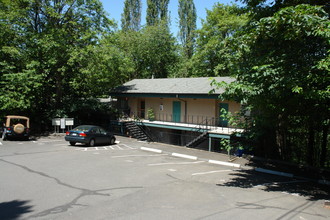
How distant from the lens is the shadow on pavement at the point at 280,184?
927 centimetres

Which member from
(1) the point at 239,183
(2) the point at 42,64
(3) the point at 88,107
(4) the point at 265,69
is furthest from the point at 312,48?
(3) the point at 88,107

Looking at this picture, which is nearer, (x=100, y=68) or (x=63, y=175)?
(x=63, y=175)

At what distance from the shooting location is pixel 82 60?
2341 centimetres

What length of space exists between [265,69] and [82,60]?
732 inches

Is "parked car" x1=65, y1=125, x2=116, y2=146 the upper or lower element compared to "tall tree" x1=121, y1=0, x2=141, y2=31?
lower

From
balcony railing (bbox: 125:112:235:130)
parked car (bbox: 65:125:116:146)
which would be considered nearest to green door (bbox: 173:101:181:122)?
balcony railing (bbox: 125:112:235:130)

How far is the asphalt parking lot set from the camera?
6582 mm

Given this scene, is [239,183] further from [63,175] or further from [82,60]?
[82,60]

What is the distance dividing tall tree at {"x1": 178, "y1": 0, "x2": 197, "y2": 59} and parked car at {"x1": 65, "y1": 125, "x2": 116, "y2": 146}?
31.0 metres

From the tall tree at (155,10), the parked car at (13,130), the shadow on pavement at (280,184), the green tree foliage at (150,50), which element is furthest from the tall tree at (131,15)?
the shadow on pavement at (280,184)

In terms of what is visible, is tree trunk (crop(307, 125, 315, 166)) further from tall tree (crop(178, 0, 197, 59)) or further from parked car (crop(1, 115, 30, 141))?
tall tree (crop(178, 0, 197, 59))

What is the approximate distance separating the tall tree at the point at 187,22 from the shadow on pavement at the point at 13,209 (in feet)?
138

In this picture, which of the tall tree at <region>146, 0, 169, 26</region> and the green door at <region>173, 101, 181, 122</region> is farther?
the tall tree at <region>146, 0, 169, 26</region>

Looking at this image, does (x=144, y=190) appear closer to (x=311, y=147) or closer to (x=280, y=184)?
(x=280, y=184)
